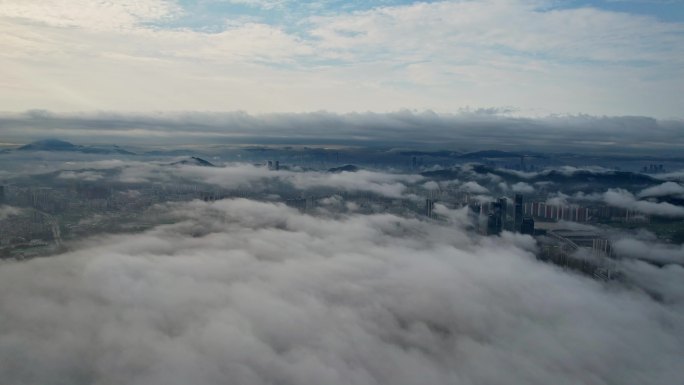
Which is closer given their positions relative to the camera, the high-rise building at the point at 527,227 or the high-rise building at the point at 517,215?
the high-rise building at the point at 527,227

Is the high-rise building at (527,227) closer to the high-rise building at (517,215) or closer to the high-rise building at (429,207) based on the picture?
the high-rise building at (517,215)

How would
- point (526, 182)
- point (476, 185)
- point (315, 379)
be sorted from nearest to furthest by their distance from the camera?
point (315, 379) → point (476, 185) → point (526, 182)

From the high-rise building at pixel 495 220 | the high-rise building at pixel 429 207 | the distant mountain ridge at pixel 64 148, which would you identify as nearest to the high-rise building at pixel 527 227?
the high-rise building at pixel 495 220

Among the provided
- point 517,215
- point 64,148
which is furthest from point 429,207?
point 64,148

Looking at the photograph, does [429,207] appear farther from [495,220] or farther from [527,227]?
[527,227]

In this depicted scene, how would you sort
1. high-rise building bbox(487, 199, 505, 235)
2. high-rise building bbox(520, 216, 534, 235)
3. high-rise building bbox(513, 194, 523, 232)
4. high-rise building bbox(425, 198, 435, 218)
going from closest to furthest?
high-rise building bbox(487, 199, 505, 235)
high-rise building bbox(520, 216, 534, 235)
high-rise building bbox(513, 194, 523, 232)
high-rise building bbox(425, 198, 435, 218)

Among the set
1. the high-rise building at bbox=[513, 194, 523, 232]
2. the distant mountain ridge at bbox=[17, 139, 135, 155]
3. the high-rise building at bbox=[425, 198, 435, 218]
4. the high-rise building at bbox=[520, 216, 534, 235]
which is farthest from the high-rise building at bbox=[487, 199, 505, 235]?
the distant mountain ridge at bbox=[17, 139, 135, 155]

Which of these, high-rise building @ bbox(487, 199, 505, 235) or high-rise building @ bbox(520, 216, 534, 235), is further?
high-rise building @ bbox(520, 216, 534, 235)

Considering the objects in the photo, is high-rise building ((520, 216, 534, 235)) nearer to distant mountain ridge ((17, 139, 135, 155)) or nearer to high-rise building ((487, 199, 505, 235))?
high-rise building ((487, 199, 505, 235))

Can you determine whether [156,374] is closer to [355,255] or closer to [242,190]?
[355,255]

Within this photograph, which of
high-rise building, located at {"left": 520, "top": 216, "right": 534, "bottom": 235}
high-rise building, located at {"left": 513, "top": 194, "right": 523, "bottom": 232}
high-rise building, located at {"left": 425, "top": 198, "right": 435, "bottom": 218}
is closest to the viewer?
high-rise building, located at {"left": 520, "top": 216, "right": 534, "bottom": 235}

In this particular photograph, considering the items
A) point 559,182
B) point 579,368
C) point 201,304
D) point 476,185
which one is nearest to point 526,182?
point 559,182
